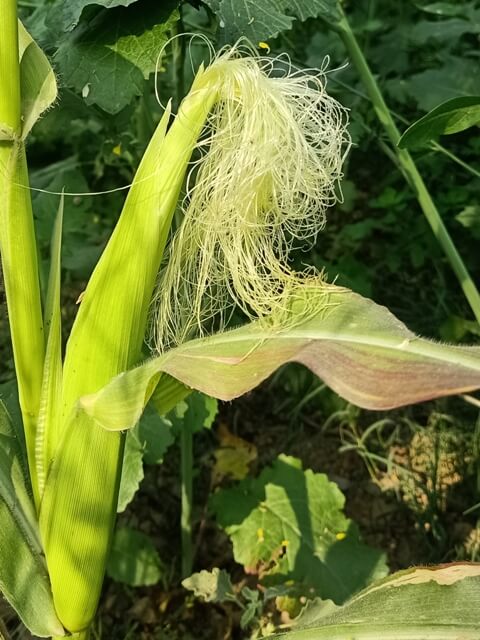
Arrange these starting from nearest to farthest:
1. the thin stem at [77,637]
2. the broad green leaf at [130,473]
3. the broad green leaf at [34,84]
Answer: the broad green leaf at [34,84], the thin stem at [77,637], the broad green leaf at [130,473]

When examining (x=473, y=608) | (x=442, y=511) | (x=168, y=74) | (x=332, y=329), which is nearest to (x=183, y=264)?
(x=332, y=329)

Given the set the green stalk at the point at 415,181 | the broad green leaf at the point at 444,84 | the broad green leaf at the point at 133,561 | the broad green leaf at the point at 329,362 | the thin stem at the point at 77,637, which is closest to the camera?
the broad green leaf at the point at 329,362

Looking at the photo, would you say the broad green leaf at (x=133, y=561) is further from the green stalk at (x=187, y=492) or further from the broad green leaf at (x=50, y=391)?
the broad green leaf at (x=50, y=391)

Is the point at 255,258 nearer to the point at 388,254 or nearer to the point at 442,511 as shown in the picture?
the point at 442,511

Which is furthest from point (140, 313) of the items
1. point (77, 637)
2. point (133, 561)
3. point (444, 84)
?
point (444, 84)

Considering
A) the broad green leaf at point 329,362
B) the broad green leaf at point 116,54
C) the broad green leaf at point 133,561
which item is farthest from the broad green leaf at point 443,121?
the broad green leaf at point 133,561

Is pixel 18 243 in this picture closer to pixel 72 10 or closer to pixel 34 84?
pixel 34 84

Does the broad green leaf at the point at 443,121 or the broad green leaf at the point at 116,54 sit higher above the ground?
the broad green leaf at the point at 116,54
